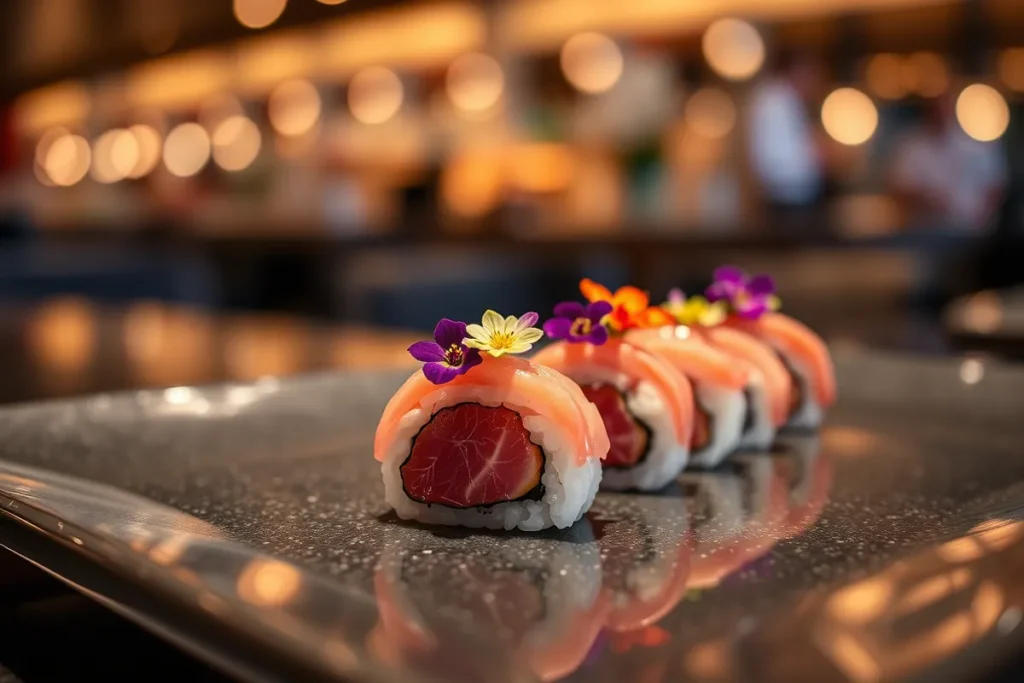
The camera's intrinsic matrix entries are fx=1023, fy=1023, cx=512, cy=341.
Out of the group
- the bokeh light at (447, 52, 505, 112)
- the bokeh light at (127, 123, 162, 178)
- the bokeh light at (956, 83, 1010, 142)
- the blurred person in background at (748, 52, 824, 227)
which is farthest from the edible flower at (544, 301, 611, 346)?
the bokeh light at (127, 123, 162, 178)

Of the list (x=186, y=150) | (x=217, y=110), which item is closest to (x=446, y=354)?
(x=217, y=110)

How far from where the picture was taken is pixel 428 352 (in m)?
1.01

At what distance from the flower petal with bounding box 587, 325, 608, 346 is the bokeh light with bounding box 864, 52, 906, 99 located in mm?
7522

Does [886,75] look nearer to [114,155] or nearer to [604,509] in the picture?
[604,509]

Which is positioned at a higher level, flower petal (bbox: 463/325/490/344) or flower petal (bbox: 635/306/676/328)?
flower petal (bbox: 463/325/490/344)

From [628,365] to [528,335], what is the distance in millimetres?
237

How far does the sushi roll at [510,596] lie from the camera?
0.61 meters

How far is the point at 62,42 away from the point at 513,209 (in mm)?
5189

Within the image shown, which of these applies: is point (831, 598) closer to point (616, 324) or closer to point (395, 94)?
point (616, 324)

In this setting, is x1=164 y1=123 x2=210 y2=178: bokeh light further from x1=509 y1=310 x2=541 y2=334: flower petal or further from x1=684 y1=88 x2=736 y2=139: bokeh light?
x1=509 y1=310 x2=541 y2=334: flower petal

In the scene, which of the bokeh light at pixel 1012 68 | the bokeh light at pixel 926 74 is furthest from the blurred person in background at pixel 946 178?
the bokeh light at pixel 1012 68

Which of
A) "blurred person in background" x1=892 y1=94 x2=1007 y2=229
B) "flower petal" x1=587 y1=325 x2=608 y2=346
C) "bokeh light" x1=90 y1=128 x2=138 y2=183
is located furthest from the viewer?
"bokeh light" x1=90 y1=128 x2=138 y2=183

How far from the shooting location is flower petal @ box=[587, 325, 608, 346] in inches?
46.1

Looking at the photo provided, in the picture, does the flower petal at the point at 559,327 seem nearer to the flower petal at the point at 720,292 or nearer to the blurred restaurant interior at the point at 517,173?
the flower petal at the point at 720,292
